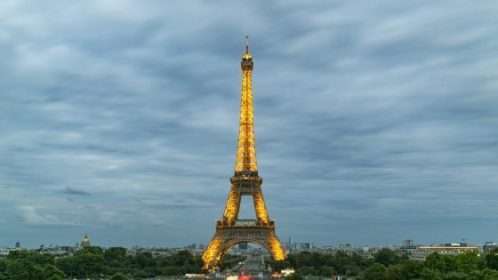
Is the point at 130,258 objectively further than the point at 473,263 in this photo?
Yes

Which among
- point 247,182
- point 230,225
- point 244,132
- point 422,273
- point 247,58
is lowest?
point 422,273

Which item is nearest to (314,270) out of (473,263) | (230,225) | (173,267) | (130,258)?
(230,225)

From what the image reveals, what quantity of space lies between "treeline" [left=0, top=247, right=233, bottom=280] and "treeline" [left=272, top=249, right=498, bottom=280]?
13752 mm

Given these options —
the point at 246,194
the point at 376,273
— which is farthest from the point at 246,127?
the point at 376,273

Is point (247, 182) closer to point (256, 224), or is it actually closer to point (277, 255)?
point (256, 224)

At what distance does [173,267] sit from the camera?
8356 cm

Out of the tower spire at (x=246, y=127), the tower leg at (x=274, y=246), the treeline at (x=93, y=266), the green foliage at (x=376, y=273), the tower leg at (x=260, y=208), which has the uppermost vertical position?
the tower spire at (x=246, y=127)

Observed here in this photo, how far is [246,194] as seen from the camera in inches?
3280

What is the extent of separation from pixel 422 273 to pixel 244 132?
40396 millimetres

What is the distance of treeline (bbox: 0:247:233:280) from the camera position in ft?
180

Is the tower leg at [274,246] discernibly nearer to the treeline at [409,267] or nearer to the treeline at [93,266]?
the treeline at [409,267]

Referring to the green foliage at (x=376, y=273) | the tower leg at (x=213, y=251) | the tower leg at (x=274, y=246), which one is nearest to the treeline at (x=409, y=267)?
the green foliage at (x=376, y=273)

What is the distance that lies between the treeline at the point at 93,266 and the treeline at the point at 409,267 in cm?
1375

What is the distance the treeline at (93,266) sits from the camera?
54969mm
